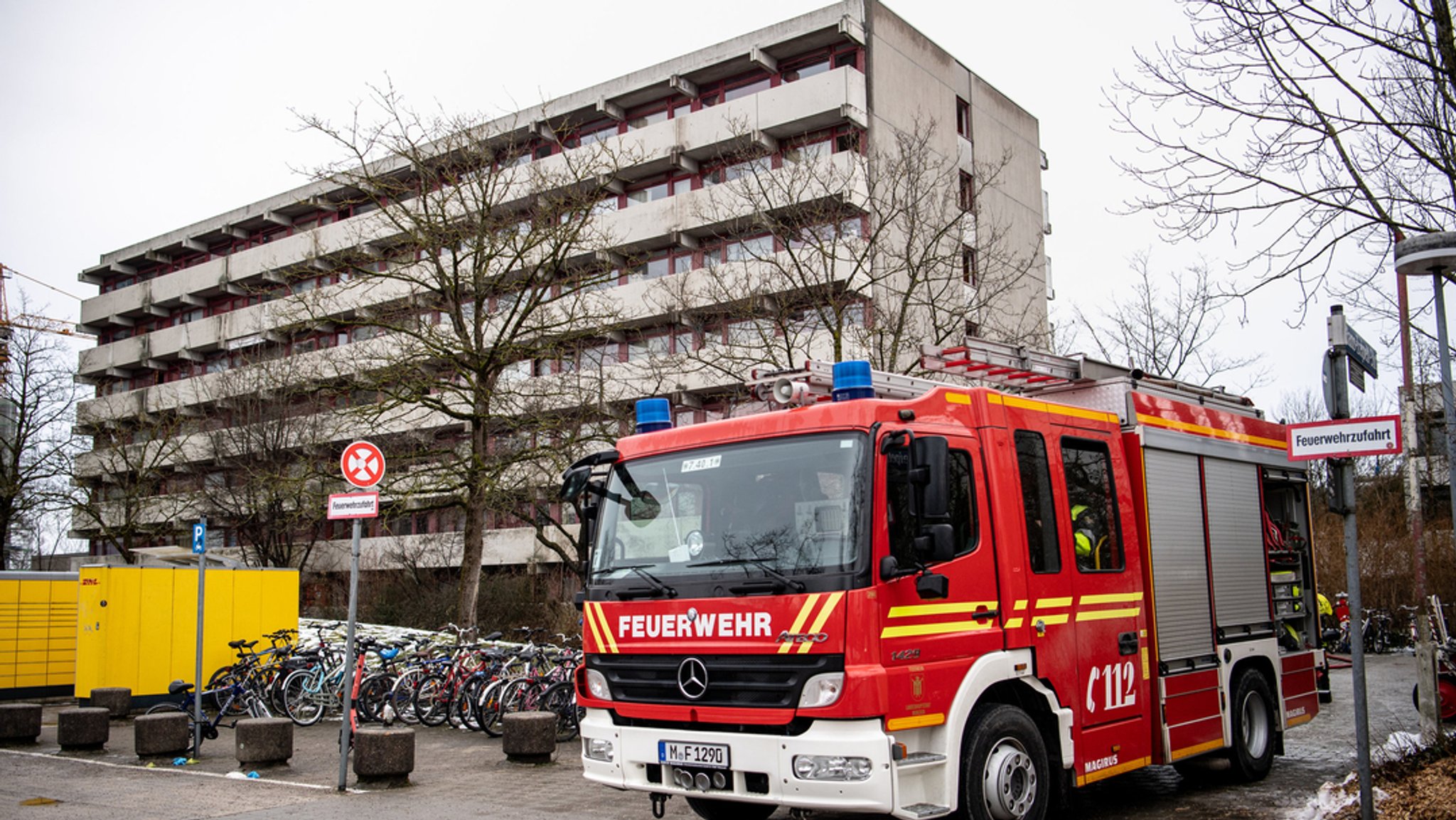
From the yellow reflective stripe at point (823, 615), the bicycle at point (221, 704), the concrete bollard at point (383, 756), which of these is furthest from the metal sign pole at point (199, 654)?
the yellow reflective stripe at point (823, 615)

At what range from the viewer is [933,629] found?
6.71 m

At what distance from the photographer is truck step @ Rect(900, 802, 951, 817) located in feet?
20.5

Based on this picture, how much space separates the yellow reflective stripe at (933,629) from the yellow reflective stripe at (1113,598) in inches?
43.5

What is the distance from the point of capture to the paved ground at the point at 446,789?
29.8 ft

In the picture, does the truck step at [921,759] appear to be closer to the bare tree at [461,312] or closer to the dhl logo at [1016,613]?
the dhl logo at [1016,613]

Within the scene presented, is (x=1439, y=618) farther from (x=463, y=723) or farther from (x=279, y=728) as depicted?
(x=279, y=728)

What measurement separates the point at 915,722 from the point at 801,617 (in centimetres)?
85

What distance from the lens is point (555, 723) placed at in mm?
12219

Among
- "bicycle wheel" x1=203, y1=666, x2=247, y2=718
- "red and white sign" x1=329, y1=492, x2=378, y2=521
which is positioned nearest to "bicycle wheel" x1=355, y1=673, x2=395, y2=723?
"bicycle wheel" x1=203, y1=666, x2=247, y2=718

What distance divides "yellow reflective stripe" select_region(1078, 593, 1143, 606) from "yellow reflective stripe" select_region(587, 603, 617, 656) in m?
3.12

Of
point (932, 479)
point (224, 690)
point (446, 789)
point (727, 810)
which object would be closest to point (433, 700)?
point (224, 690)

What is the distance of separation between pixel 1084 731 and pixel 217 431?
122ft

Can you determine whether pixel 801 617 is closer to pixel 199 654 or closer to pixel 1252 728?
pixel 1252 728

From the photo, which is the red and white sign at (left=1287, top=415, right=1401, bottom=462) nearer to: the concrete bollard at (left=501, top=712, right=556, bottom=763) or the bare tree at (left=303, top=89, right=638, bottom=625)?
the concrete bollard at (left=501, top=712, right=556, bottom=763)
